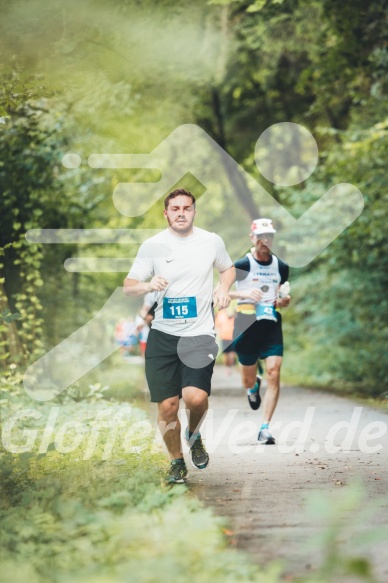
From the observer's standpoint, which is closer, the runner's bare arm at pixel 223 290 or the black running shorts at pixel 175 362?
the runner's bare arm at pixel 223 290

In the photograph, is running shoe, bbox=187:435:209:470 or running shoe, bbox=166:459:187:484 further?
running shoe, bbox=187:435:209:470

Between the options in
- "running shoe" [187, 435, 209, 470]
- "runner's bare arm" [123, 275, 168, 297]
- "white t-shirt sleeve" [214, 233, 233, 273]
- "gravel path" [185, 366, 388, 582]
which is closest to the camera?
"gravel path" [185, 366, 388, 582]

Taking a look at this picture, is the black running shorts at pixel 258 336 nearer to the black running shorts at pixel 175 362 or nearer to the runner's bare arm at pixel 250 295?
the runner's bare arm at pixel 250 295

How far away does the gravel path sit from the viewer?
520 cm

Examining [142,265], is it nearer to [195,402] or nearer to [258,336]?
[195,402]

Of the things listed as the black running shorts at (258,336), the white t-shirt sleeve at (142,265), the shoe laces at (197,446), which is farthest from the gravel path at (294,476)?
the white t-shirt sleeve at (142,265)

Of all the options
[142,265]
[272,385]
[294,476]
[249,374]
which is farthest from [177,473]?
[249,374]

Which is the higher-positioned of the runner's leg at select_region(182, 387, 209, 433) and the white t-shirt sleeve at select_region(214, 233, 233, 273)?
the white t-shirt sleeve at select_region(214, 233, 233, 273)

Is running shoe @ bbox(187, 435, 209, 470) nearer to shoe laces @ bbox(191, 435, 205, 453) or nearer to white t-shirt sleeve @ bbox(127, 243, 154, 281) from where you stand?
shoe laces @ bbox(191, 435, 205, 453)

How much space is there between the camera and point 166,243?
7598 millimetres

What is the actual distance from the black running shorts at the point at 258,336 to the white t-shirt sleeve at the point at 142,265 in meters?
3.11

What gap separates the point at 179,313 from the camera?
24.8 feet

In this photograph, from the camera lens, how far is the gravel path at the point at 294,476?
5.20 m

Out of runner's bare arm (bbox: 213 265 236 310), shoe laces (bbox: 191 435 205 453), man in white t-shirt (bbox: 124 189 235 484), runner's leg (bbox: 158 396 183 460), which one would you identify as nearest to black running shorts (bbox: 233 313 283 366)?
runner's bare arm (bbox: 213 265 236 310)
